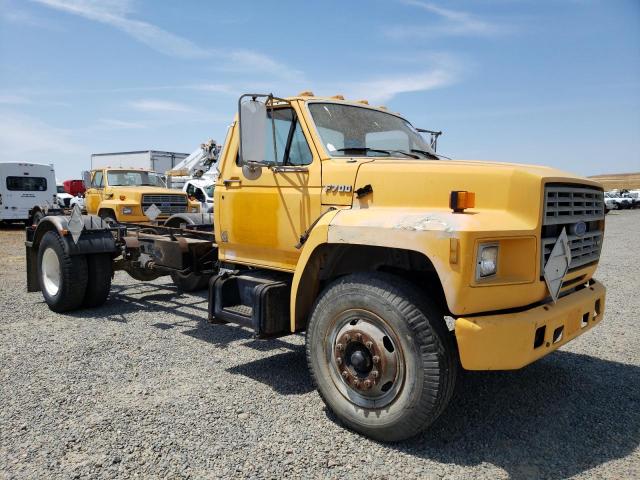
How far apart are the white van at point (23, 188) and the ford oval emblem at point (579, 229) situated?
20.8 meters

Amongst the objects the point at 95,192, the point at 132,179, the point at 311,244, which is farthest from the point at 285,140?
the point at 95,192

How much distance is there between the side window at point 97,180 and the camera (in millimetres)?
13395

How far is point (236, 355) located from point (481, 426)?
2.50 m

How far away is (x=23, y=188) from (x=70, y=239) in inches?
657

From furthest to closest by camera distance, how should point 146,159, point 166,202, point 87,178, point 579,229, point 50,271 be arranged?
point 146,159 < point 166,202 < point 87,178 < point 50,271 < point 579,229

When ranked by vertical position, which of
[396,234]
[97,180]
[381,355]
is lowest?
[381,355]

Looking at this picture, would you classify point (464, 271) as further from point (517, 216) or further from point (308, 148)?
point (308, 148)

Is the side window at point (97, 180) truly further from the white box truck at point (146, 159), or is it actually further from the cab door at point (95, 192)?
the white box truck at point (146, 159)

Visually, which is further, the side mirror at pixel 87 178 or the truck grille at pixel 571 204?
the side mirror at pixel 87 178

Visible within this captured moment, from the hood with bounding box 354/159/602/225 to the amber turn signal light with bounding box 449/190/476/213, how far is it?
16cm

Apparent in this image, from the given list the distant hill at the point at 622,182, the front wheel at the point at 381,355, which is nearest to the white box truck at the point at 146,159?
the front wheel at the point at 381,355

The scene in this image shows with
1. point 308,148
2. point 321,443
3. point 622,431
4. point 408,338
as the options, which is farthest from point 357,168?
point 622,431

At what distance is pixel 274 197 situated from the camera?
4320 mm

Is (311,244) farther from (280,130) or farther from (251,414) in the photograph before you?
(251,414)
